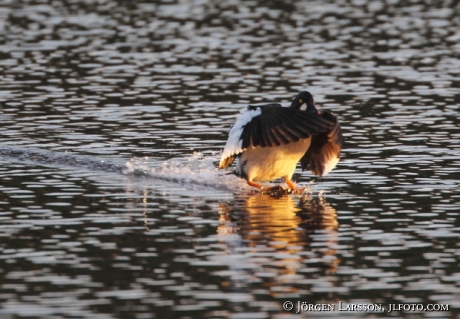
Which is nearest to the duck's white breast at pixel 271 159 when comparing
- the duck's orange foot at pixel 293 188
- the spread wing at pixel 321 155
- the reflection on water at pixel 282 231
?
the duck's orange foot at pixel 293 188

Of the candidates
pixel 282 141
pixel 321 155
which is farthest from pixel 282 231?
pixel 321 155

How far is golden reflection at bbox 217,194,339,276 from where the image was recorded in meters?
11.6

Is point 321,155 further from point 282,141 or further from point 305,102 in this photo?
point 282,141

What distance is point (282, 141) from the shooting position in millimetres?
14500

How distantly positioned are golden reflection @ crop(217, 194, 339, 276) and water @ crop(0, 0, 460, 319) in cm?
4

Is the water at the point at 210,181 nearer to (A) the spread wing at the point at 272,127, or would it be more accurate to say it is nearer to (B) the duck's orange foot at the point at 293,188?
(B) the duck's orange foot at the point at 293,188

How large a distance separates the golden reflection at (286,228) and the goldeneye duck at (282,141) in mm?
417

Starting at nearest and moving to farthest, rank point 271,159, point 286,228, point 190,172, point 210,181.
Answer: point 286,228, point 271,159, point 210,181, point 190,172

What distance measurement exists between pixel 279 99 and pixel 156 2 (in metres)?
20.0

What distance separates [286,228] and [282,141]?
1774 millimetres

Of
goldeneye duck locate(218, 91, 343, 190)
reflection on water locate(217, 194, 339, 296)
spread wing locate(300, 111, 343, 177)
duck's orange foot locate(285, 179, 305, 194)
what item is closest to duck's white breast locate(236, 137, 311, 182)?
goldeneye duck locate(218, 91, 343, 190)

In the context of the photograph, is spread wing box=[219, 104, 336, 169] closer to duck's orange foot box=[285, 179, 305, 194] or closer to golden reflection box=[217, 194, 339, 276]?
golden reflection box=[217, 194, 339, 276]

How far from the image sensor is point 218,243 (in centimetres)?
1224

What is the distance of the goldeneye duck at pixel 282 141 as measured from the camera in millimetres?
14547
